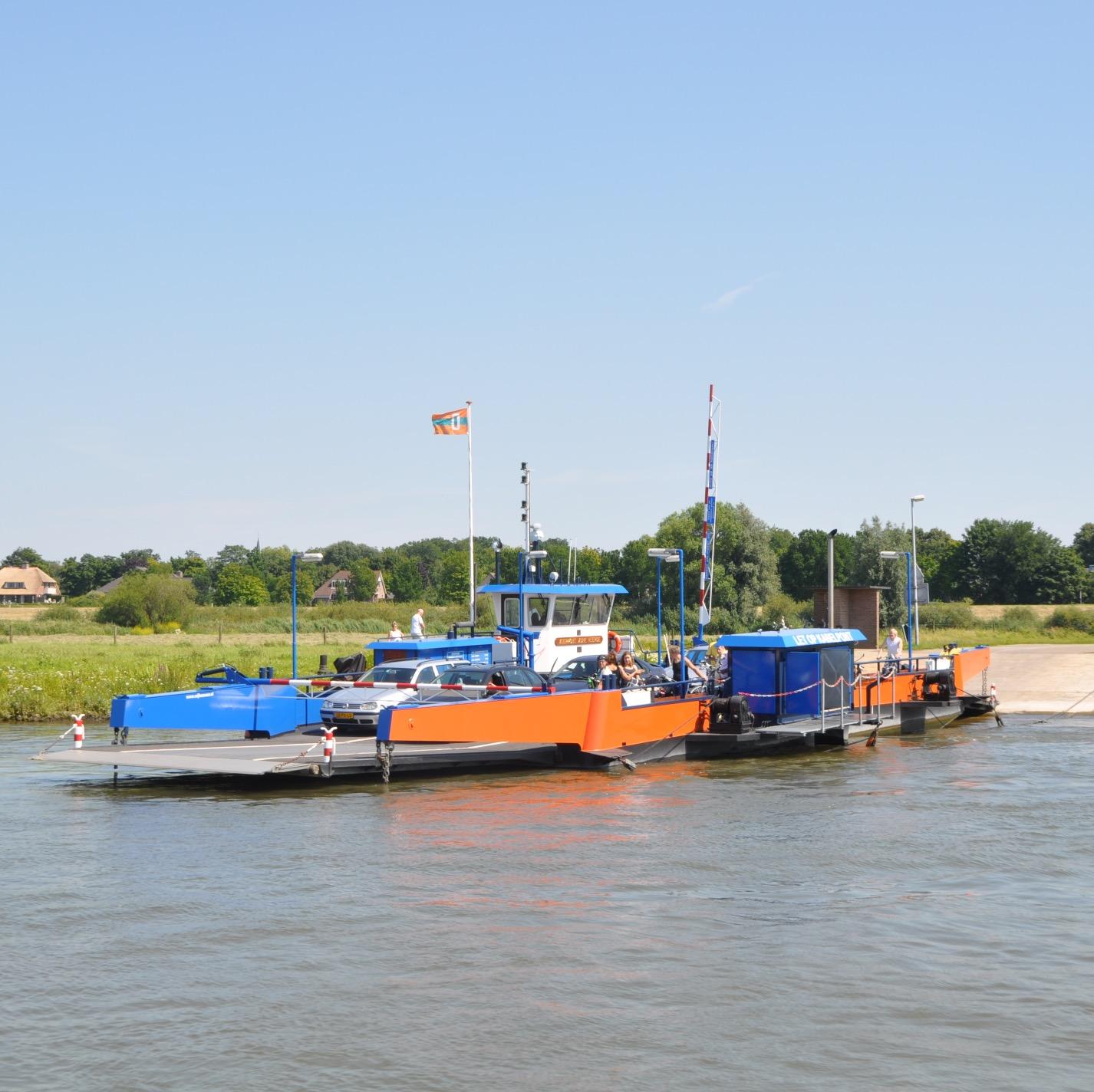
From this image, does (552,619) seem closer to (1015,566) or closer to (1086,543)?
(1015,566)

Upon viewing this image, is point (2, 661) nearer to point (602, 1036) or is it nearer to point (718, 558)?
point (602, 1036)

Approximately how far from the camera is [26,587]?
625 ft

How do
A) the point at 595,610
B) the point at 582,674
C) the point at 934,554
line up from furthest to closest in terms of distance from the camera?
the point at 934,554
the point at 595,610
the point at 582,674

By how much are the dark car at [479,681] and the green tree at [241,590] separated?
120m

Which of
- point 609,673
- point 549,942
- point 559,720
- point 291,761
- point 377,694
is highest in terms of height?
point 609,673

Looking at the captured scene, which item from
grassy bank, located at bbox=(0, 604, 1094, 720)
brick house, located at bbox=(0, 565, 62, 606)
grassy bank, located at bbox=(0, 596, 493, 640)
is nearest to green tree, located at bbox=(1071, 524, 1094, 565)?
grassy bank, located at bbox=(0, 604, 1094, 720)

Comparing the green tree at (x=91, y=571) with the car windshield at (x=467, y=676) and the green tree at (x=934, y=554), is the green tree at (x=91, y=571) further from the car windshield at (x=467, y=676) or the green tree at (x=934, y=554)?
the car windshield at (x=467, y=676)

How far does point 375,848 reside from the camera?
15.6 meters

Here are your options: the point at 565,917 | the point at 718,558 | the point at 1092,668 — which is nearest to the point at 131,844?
the point at 565,917

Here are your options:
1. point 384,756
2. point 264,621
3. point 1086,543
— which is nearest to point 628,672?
point 384,756

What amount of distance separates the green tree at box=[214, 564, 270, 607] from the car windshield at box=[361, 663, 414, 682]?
11975cm

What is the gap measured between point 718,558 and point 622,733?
5989cm

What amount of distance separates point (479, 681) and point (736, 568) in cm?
5978

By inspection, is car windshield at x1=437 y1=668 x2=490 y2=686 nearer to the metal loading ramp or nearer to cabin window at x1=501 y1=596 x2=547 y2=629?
the metal loading ramp
